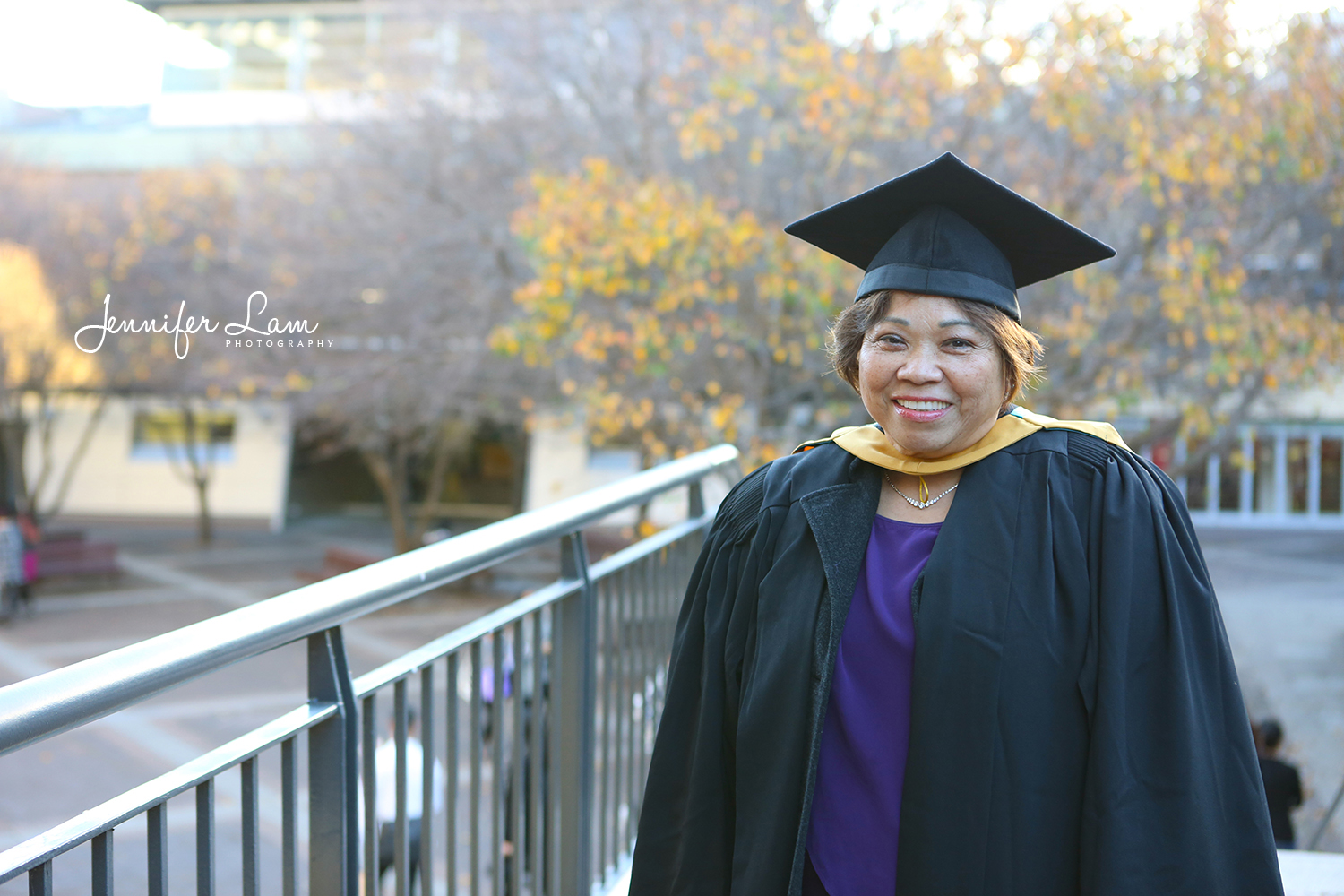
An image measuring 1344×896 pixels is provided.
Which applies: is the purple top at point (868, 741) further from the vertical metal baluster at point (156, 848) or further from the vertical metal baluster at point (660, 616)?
the vertical metal baluster at point (660, 616)

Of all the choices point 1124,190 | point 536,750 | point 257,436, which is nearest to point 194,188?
point 257,436

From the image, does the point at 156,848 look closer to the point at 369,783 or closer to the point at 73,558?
the point at 369,783

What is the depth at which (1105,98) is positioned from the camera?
8.66 m

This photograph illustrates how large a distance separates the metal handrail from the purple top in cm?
68

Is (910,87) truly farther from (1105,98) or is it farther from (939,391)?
(939,391)

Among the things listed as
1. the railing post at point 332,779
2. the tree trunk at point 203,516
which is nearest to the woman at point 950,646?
the railing post at point 332,779

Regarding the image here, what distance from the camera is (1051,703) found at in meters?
1.50

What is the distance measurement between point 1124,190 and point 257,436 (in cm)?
2249

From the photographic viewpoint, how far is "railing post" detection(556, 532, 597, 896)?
248 centimetres

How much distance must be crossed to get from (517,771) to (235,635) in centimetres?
115

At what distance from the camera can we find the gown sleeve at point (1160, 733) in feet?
4.75

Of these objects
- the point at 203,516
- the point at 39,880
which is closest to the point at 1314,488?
the point at 203,516

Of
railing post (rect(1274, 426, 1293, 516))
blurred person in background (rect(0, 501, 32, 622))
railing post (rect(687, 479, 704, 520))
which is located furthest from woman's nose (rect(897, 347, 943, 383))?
railing post (rect(1274, 426, 1293, 516))

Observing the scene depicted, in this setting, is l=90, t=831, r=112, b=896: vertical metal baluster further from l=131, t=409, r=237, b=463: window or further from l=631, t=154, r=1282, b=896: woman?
l=131, t=409, r=237, b=463: window
